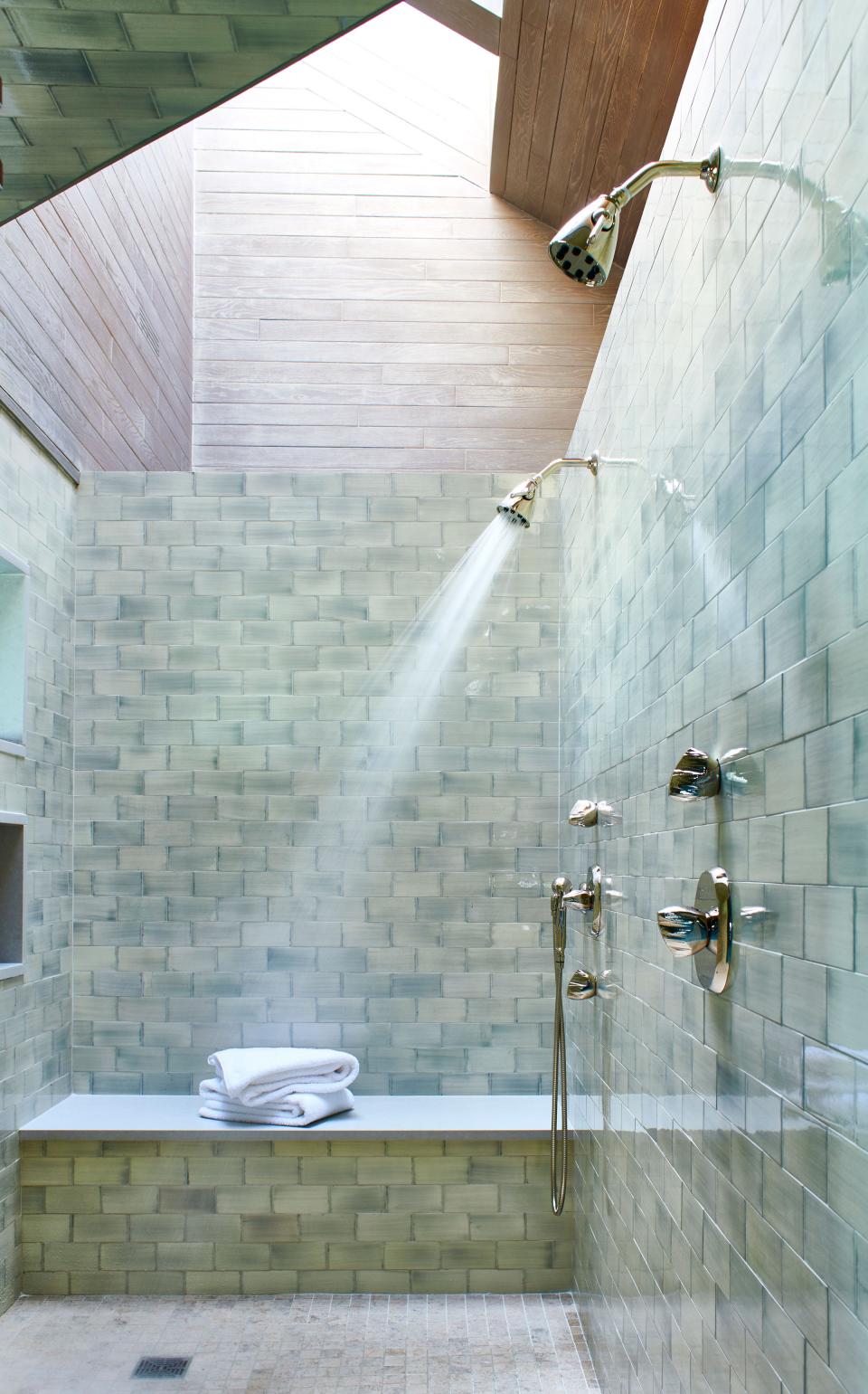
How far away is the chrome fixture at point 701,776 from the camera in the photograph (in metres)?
1.66

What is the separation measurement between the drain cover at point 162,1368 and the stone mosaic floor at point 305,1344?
0.02 m

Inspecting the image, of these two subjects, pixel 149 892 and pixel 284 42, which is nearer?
pixel 284 42

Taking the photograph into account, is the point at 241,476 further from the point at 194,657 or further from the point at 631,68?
the point at 631,68

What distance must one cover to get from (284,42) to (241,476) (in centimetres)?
239

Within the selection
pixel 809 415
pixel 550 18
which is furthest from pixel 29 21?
pixel 550 18

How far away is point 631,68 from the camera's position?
12.0ft

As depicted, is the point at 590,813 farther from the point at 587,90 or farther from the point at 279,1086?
the point at 587,90

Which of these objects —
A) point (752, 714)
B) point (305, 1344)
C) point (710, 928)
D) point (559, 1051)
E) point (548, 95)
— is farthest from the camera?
point (548, 95)

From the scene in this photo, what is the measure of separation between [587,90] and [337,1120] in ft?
11.1

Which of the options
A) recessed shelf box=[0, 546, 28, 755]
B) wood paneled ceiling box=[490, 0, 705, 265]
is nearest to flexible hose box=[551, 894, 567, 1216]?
recessed shelf box=[0, 546, 28, 755]

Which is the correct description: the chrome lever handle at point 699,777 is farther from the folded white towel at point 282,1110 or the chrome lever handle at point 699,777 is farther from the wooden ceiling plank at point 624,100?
the wooden ceiling plank at point 624,100

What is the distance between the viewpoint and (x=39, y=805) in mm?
3781

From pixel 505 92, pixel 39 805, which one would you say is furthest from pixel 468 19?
pixel 39 805

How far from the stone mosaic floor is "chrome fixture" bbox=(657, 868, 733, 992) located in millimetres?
1874
